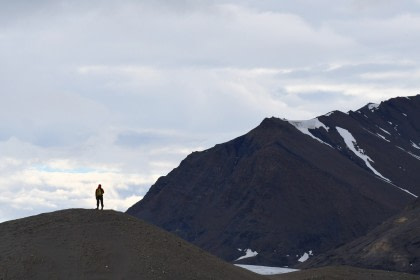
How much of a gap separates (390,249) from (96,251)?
108602 millimetres

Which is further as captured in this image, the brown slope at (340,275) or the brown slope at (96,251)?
the brown slope at (340,275)

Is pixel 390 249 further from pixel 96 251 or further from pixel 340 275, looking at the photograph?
pixel 96 251

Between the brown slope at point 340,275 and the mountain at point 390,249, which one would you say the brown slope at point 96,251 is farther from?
the mountain at point 390,249

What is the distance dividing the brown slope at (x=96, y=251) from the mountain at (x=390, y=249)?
93142mm

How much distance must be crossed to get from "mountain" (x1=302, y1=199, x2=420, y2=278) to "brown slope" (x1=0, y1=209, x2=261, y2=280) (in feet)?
306

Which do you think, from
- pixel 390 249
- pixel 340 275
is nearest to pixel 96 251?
pixel 340 275

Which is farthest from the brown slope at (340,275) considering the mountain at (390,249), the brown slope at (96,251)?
the mountain at (390,249)

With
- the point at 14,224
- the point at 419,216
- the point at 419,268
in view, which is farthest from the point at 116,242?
the point at 419,216

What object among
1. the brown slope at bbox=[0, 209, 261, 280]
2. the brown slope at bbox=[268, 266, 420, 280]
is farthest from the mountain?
the brown slope at bbox=[0, 209, 261, 280]

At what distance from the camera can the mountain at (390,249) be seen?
161250mm

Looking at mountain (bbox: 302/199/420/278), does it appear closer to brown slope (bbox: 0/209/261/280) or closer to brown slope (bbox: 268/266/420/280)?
brown slope (bbox: 268/266/420/280)

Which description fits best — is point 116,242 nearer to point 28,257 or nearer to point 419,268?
point 28,257

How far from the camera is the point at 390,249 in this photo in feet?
543

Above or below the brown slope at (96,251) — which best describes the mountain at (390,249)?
above
